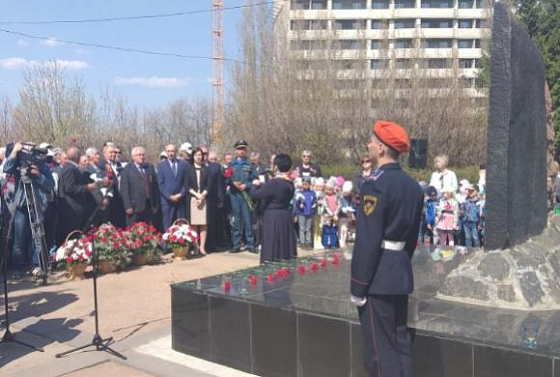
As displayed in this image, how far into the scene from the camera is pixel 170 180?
1138 cm

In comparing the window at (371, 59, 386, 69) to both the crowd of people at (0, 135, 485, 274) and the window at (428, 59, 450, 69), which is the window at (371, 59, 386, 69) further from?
the crowd of people at (0, 135, 485, 274)

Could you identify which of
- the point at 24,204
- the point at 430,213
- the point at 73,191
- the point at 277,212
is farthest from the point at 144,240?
the point at 430,213

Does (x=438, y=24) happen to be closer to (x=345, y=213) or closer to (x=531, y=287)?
(x=345, y=213)

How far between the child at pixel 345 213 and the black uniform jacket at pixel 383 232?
7973mm

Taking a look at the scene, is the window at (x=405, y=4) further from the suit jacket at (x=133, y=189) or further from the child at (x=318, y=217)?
the suit jacket at (x=133, y=189)

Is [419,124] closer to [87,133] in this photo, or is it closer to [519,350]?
[87,133]

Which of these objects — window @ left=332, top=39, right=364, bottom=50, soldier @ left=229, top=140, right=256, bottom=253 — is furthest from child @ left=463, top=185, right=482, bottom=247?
window @ left=332, top=39, right=364, bottom=50

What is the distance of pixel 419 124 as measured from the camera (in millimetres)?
22750

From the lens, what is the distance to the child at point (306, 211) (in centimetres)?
1188

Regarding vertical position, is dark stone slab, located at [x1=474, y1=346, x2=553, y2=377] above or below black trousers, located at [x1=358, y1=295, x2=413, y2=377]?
below

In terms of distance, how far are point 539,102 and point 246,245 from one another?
7.21 meters

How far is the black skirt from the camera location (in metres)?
7.39

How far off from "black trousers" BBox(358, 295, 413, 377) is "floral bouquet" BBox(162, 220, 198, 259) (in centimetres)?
722

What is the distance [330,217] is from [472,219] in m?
2.65
